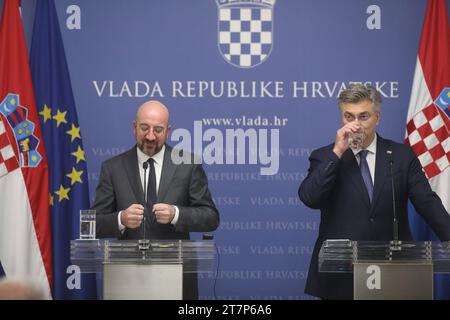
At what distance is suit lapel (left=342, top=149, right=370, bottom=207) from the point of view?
5.58 meters

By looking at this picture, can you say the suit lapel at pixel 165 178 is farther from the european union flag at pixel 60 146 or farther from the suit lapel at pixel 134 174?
the european union flag at pixel 60 146

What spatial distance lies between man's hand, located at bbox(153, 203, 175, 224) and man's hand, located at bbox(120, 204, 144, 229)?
0.46ft

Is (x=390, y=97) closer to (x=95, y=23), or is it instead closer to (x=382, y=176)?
(x=382, y=176)

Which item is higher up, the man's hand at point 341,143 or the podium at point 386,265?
the man's hand at point 341,143

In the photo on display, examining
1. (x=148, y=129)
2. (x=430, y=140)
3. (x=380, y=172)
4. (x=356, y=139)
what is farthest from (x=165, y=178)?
(x=430, y=140)

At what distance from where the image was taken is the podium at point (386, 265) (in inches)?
183

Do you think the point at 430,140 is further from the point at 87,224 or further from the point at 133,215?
the point at 87,224

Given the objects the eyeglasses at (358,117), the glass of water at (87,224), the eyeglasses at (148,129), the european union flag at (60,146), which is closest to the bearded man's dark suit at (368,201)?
the eyeglasses at (358,117)

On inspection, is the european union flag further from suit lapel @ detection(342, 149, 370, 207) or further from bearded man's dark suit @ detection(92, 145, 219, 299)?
suit lapel @ detection(342, 149, 370, 207)

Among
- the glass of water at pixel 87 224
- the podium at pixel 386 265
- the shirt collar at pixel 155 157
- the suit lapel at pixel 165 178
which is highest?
the shirt collar at pixel 155 157

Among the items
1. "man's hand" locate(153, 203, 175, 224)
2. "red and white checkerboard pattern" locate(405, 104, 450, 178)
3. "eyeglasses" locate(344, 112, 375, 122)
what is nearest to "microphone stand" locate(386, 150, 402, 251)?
"eyeglasses" locate(344, 112, 375, 122)

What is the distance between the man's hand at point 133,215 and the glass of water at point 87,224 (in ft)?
0.67
